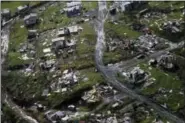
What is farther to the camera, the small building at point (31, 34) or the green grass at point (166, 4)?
the green grass at point (166, 4)

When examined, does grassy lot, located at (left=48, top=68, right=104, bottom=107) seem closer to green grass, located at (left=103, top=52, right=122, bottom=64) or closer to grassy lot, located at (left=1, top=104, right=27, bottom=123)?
green grass, located at (left=103, top=52, right=122, bottom=64)

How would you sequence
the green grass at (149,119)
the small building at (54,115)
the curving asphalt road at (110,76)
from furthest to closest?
the small building at (54,115)
the curving asphalt road at (110,76)
the green grass at (149,119)

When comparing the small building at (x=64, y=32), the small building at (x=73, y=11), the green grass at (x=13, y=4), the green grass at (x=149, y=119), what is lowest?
the green grass at (x=149, y=119)

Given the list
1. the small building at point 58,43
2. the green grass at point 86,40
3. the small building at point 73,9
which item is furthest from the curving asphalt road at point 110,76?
the small building at point 58,43

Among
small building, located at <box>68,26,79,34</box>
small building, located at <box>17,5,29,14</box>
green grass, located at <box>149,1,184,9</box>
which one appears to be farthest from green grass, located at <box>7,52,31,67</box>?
green grass, located at <box>149,1,184,9</box>

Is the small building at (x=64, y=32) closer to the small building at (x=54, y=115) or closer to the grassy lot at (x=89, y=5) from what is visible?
the grassy lot at (x=89, y=5)

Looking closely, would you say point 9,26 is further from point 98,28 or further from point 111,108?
point 111,108

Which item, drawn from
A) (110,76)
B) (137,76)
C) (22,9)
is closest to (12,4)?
(22,9)
